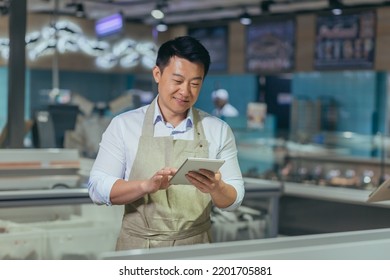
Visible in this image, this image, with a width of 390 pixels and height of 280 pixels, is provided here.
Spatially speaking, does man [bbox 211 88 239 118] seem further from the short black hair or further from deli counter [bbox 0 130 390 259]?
the short black hair

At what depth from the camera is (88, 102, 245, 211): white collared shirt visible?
2.31 m

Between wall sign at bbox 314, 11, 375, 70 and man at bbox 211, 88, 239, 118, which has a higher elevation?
wall sign at bbox 314, 11, 375, 70

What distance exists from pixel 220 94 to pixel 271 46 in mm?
1336

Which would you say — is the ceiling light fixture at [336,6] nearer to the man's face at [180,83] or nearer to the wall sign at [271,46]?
the wall sign at [271,46]

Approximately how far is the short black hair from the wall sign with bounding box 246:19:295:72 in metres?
8.90

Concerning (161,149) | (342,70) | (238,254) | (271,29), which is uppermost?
(271,29)

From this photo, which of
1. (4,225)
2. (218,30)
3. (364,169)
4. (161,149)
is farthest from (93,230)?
(218,30)

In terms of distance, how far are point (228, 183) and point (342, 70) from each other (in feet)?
27.3

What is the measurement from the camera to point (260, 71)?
1165 centimetres

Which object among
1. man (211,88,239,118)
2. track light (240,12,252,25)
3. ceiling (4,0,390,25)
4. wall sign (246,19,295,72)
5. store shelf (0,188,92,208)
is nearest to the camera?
store shelf (0,188,92,208)

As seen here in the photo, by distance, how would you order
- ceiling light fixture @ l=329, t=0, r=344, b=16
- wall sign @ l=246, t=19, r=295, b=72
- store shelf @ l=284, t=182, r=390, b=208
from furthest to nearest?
wall sign @ l=246, t=19, r=295, b=72
ceiling light fixture @ l=329, t=0, r=344, b=16
store shelf @ l=284, t=182, r=390, b=208

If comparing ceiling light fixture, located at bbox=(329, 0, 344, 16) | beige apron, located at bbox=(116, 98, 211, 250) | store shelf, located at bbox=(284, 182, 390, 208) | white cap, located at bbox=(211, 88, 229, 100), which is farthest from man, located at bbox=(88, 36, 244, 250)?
white cap, located at bbox=(211, 88, 229, 100)

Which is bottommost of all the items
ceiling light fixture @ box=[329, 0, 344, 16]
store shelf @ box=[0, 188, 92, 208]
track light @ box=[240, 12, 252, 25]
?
store shelf @ box=[0, 188, 92, 208]
